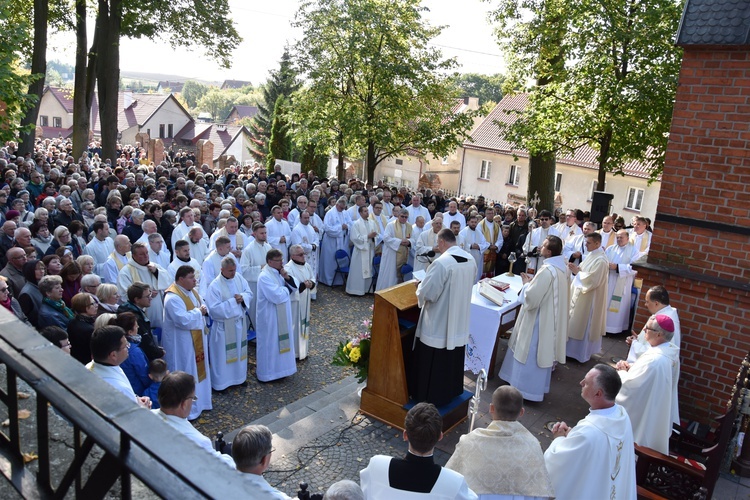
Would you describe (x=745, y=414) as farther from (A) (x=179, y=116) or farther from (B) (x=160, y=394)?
(A) (x=179, y=116)

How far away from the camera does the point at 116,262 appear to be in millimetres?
8062

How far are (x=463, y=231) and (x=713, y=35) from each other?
7334 millimetres

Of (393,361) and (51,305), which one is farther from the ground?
(51,305)

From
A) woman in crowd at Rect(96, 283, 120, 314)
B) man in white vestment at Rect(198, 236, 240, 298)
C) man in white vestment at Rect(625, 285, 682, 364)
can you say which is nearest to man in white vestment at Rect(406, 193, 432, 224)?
man in white vestment at Rect(198, 236, 240, 298)

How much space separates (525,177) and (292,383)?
30295 millimetres

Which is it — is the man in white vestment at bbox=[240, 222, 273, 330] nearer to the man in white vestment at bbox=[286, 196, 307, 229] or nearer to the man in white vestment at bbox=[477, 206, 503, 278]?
the man in white vestment at bbox=[286, 196, 307, 229]

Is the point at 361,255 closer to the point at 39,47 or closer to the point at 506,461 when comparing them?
the point at 506,461

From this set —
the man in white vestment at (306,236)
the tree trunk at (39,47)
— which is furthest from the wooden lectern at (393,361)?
the tree trunk at (39,47)

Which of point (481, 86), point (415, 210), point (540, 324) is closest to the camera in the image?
point (540, 324)

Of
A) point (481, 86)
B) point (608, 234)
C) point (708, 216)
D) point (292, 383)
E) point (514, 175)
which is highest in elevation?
point (481, 86)

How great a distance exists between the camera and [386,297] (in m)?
6.18

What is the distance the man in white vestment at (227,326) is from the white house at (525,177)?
77.5 feet

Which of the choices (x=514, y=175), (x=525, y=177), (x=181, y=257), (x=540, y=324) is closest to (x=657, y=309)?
(x=540, y=324)

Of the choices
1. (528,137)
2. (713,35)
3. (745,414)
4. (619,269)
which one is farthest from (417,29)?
(745,414)
